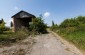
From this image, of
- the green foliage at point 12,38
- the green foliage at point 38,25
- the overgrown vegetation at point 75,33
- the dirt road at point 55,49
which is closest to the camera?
the dirt road at point 55,49

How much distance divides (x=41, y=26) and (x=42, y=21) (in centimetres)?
130

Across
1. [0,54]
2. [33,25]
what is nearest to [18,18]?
[33,25]

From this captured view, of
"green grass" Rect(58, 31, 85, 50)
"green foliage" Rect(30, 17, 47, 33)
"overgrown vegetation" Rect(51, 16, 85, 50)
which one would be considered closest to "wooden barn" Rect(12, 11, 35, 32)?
"green foliage" Rect(30, 17, 47, 33)

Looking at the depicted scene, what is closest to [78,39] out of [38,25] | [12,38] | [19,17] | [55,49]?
[55,49]

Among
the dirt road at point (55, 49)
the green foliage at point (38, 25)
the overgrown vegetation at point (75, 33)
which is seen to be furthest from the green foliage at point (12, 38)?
the green foliage at point (38, 25)

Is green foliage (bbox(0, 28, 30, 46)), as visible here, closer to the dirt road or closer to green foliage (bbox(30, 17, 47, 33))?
the dirt road

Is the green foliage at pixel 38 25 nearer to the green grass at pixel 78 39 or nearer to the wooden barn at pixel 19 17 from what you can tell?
the wooden barn at pixel 19 17

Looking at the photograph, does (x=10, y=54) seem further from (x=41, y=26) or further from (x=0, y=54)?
(x=41, y=26)

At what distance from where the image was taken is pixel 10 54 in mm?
10891

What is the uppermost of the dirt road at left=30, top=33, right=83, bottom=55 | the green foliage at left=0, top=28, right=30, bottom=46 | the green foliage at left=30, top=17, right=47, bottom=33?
the green foliage at left=30, top=17, right=47, bottom=33

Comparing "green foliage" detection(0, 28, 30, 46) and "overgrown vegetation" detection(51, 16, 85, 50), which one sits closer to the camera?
"overgrown vegetation" detection(51, 16, 85, 50)

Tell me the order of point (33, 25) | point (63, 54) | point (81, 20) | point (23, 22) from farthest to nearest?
1. point (81, 20)
2. point (23, 22)
3. point (33, 25)
4. point (63, 54)

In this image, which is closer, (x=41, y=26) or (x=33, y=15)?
(x=41, y=26)

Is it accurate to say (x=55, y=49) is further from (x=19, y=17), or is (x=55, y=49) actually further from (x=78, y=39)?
(x=19, y=17)
